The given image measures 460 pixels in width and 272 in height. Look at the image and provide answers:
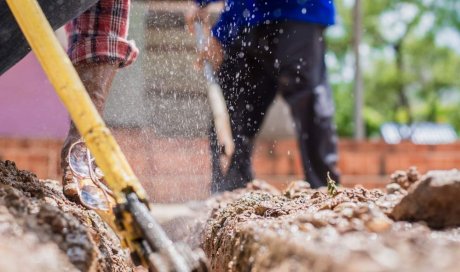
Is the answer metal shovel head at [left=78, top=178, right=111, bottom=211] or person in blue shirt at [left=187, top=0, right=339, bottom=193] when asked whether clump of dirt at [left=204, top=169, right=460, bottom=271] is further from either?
person in blue shirt at [left=187, top=0, right=339, bottom=193]

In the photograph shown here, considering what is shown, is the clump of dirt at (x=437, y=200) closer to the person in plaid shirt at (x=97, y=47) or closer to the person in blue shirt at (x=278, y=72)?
the person in plaid shirt at (x=97, y=47)

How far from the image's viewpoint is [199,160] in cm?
488

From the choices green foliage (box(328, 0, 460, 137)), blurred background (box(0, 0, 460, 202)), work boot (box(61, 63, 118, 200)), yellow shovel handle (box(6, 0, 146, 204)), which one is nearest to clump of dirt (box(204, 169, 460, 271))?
yellow shovel handle (box(6, 0, 146, 204))

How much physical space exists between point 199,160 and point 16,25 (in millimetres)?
3150

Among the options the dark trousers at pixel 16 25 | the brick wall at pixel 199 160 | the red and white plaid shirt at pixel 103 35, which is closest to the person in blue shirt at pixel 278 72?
the brick wall at pixel 199 160

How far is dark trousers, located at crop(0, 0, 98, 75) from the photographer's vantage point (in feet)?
5.78

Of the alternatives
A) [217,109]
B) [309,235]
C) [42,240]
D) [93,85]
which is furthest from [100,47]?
[217,109]

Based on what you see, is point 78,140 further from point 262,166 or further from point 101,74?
point 262,166

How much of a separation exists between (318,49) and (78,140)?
1951 mm

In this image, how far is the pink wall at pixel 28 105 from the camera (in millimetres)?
5145

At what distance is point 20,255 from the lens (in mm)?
1030

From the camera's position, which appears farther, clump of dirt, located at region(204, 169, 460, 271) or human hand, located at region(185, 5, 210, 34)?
human hand, located at region(185, 5, 210, 34)

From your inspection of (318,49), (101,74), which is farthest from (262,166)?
(101,74)

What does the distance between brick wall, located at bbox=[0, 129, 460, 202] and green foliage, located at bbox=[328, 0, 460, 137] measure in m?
12.8
